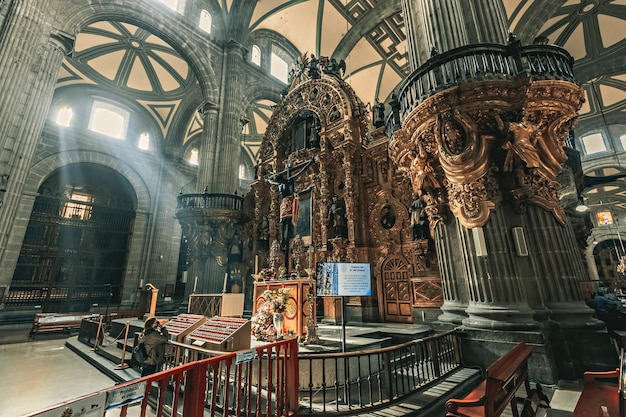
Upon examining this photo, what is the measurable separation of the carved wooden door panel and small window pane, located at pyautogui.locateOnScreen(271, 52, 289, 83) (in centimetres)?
1593

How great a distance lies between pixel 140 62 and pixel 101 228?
426 inches

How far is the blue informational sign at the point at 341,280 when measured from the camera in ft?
14.9

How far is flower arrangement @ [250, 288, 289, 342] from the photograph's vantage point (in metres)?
5.21

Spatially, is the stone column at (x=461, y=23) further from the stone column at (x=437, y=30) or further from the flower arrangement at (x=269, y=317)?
the flower arrangement at (x=269, y=317)

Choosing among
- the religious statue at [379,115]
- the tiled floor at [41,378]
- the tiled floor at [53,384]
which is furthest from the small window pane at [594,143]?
the tiled floor at [41,378]

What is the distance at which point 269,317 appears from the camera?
537 cm

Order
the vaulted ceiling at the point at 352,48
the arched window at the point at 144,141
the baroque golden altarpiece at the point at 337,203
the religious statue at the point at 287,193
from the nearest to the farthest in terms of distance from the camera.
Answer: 1. the baroque golden altarpiece at the point at 337,203
2. the religious statue at the point at 287,193
3. the vaulted ceiling at the point at 352,48
4. the arched window at the point at 144,141

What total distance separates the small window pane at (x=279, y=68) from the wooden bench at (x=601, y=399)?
797 inches

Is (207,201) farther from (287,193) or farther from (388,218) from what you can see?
(388,218)

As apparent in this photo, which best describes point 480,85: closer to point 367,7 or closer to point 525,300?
point 525,300

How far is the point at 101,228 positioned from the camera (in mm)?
16484

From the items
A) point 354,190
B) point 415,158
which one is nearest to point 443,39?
point 415,158

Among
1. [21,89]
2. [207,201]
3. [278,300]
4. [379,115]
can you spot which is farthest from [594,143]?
[21,89]

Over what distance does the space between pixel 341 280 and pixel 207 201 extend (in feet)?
32.0
